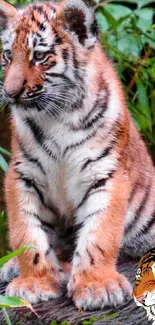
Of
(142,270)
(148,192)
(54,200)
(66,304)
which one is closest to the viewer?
(142,270)

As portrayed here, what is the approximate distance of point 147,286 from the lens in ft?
11.6

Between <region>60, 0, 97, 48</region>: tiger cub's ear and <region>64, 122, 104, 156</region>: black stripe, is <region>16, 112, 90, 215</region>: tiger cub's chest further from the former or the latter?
<region>60, 0, 97, 48</region>: tiger cub's ear

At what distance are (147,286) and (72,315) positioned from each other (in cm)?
63

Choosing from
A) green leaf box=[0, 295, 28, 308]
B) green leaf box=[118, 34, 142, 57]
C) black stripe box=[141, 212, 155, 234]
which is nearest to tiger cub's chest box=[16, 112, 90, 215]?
black stripe box=[141, 212, 155, 234]

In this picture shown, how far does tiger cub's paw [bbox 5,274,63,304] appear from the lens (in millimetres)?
4227

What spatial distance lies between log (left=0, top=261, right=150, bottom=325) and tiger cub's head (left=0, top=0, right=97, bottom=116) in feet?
3.00

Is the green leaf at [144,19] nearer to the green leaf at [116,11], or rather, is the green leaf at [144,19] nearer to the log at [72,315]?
the green leaf at [116,11]

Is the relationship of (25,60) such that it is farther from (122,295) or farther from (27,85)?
(122,295)

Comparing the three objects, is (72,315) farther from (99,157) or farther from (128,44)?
(128,44)

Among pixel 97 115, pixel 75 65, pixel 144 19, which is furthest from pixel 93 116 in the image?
pixel 144 19

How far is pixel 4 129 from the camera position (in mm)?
7281

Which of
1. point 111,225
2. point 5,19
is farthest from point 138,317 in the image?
point 5,19

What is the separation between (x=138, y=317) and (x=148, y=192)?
3.73 feet

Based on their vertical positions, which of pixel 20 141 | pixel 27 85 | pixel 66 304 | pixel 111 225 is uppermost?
pixel 27 85
